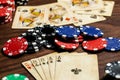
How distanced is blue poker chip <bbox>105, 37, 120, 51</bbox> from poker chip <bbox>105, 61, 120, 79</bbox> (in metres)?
0.13

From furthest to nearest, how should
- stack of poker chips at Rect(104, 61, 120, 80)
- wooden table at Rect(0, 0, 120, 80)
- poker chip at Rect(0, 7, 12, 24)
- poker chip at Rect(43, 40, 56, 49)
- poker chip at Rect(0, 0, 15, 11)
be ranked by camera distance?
poker chip at Rect(0, 0, 15, 11) < poker chip at Rect(0, 7, 12, 24) < poker chip at Rect(43, 40, 56, 49) < wooden table at Rect(0, 0, 120, 80) < stack of poker chips at Rect(104, 61, 120, 80)

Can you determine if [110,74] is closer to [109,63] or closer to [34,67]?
[109,63]

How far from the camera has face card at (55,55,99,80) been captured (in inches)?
54.5

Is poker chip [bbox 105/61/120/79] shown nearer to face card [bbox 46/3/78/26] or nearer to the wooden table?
the wooden table

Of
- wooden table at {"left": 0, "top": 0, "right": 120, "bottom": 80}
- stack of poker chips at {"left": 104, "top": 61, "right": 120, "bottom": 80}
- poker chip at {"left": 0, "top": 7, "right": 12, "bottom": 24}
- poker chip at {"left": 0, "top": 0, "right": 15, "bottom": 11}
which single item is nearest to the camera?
stack of poker chips at {"left": 104, "top": 61, "right": 120, "bottom": 80}

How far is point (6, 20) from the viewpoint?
1.77m

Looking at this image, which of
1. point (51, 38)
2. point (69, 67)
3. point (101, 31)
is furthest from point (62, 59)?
point (101, 31)

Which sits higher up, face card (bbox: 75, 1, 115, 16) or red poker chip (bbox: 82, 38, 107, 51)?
face card (bbox: 75, 1, 115, 16)

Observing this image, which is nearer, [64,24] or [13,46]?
Answer: [13,46]

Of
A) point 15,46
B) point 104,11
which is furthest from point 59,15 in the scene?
point 15,46

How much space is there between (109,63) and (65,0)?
2.23ft

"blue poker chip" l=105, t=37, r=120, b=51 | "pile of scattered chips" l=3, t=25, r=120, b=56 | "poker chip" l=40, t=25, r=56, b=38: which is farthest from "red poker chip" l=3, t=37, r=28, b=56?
"blue poker chip" l=105, t=37, r=120, b=51

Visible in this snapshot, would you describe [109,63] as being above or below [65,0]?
below

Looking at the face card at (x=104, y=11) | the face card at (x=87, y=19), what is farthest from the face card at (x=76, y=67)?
the face card at (x=104, y=11)
